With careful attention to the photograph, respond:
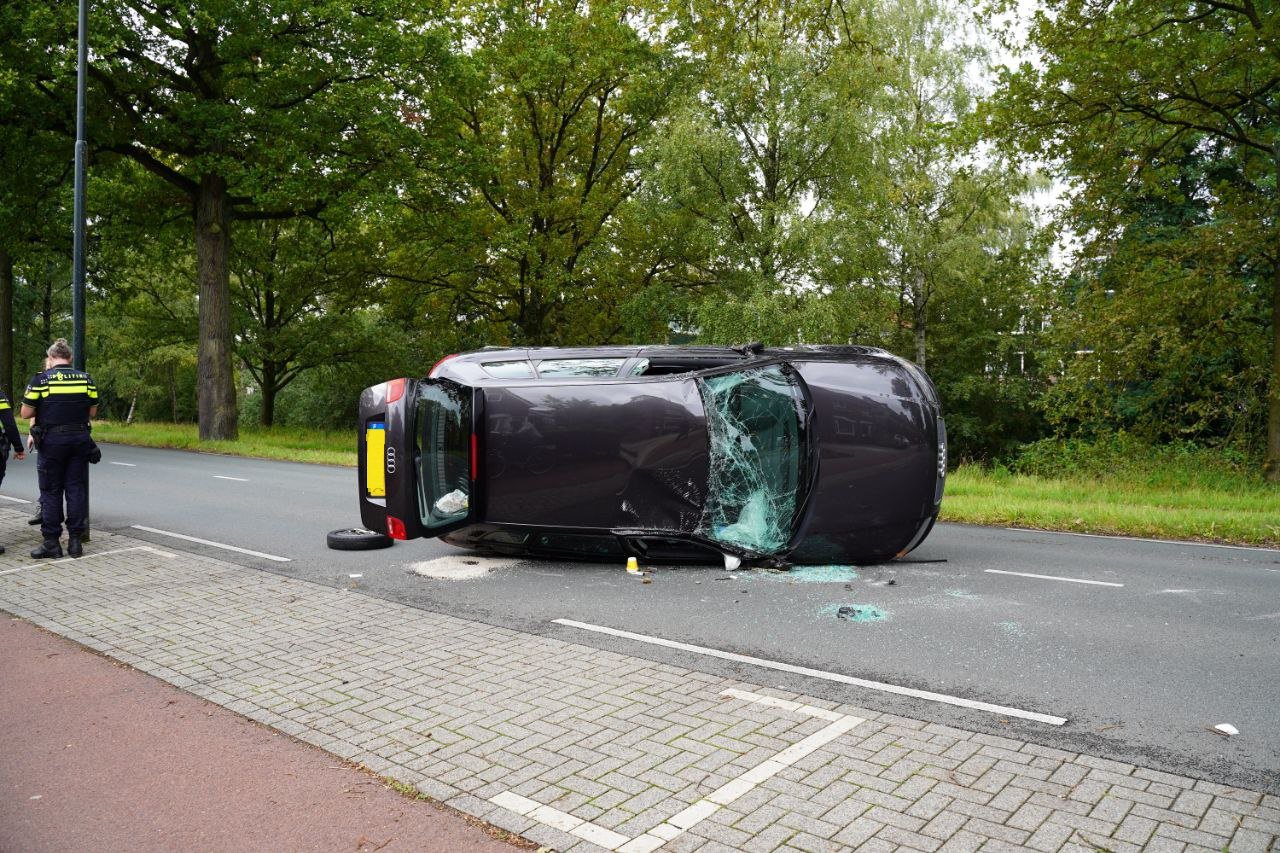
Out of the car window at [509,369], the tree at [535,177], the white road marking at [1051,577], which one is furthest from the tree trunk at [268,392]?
the white road marking at [1051,577]

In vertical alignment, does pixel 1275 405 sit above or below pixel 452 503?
above

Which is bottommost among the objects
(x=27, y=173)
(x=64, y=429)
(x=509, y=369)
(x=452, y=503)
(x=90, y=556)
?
(x=90, y=556)

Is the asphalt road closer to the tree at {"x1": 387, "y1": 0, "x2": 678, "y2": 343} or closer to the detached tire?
the detached tire

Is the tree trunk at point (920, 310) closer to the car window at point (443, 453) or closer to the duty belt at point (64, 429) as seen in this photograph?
the car window at point (443, 453)

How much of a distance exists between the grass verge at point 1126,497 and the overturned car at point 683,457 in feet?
14.4

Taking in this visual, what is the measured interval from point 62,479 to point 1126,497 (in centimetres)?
1368

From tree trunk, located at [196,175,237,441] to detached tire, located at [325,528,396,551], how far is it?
53.2 feet

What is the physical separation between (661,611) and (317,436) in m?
24.0

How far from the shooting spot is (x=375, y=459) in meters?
7.79

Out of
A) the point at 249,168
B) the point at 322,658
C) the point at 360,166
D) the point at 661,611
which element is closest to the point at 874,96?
the point at 360,166

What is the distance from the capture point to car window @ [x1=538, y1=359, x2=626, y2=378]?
26.9 feet

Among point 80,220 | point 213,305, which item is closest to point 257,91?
point 213,305

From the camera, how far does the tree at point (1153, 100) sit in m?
15.3

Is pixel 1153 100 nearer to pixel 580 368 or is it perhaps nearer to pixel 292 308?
pixel 580 368
